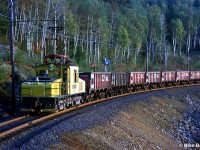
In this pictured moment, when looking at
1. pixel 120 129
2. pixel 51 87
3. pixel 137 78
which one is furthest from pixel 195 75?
pixel 120 129

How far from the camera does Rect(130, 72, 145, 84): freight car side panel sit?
35.6 m

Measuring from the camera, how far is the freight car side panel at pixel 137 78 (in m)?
35.6

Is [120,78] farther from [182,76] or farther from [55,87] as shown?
[182,76]

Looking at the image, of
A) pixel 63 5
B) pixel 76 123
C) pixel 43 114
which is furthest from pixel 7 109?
pixel 63 5

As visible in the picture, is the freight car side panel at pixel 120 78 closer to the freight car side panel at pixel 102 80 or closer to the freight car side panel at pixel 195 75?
the freight car side panel at pixel 102 80

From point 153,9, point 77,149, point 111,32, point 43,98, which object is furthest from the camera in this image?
point 153,9

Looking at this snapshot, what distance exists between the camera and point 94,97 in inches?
1089

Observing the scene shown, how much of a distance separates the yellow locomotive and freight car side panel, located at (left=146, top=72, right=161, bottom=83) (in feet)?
66.6

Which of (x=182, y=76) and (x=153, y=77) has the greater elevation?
(x=153, y=77)

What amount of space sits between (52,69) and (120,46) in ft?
163

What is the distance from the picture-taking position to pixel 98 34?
188ft

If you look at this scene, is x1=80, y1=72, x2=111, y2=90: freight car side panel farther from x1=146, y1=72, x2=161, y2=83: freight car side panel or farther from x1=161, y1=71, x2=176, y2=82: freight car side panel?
x1=161, y1=71, x2=176, y2=82: freight car side panel

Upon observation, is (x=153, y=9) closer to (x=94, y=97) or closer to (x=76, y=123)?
(x=94, y=97)

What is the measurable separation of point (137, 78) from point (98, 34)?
21881mm
